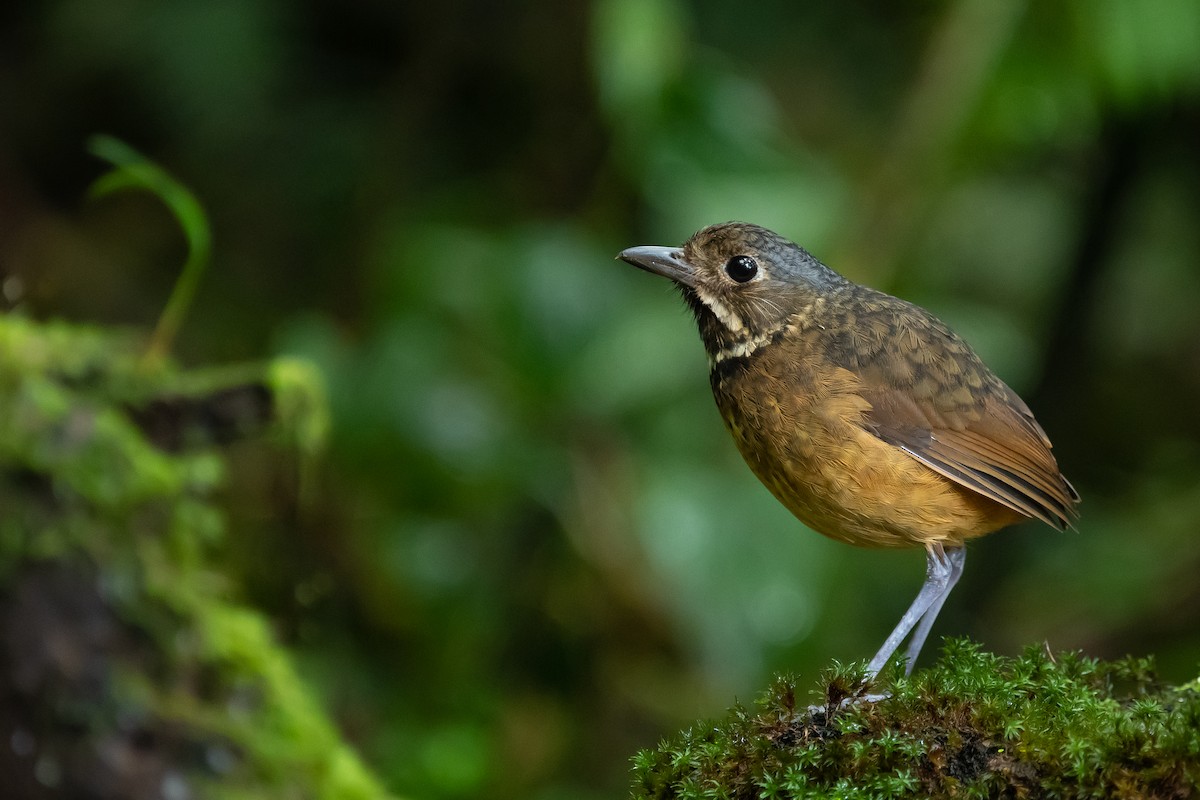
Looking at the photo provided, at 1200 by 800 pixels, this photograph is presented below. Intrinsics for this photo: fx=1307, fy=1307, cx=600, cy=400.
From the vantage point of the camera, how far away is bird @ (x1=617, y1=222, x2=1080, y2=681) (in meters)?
3.42

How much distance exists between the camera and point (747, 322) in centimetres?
382

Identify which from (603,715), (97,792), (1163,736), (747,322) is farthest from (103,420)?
(603,715)

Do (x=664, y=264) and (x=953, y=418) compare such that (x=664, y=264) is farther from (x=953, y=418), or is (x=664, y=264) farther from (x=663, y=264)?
(x=953, y=418)

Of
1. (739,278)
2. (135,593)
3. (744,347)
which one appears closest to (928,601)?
(744,347)

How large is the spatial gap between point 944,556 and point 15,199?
219 inches

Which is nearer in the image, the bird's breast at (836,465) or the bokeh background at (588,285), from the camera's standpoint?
the bird's breast at (836,465)

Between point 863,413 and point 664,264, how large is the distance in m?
0.79

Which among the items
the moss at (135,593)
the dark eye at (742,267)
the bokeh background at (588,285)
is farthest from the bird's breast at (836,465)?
the bokeh background at (588,285)

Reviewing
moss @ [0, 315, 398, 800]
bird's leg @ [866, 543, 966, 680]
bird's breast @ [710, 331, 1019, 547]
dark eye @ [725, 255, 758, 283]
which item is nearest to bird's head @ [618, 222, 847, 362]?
dark eye @ [725, 255, 758, 283]

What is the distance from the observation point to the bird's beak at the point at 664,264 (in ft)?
12.7

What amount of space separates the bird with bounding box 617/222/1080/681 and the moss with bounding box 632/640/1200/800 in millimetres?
697

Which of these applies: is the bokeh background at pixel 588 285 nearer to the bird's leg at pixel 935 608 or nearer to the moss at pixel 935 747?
the bird's leg at pixel 935 608

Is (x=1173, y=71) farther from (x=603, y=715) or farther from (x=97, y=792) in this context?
(x=97, y=792)

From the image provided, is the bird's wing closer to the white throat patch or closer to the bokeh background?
the white throat patch
